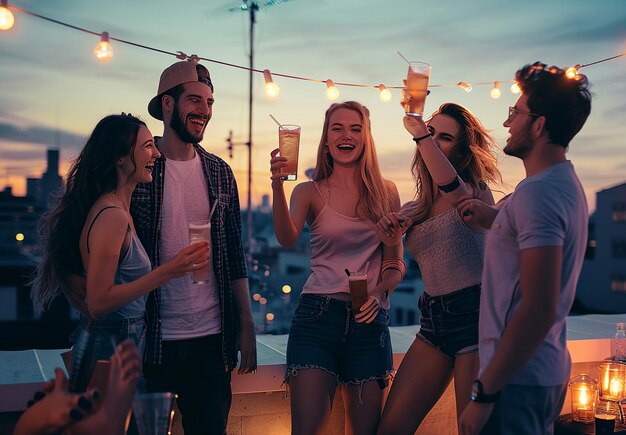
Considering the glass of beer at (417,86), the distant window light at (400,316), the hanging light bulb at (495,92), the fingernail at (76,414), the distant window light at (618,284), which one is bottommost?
the distant window light at (400,316)

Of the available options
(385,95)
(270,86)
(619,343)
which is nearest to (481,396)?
(619,343)

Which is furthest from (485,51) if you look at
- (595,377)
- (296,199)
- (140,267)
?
(140,267)

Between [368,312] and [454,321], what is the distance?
34cm

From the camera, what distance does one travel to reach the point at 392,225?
9.36 feet

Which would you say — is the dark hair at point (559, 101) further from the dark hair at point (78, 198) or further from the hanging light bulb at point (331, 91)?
the hanging light bulb at point (331, 91)

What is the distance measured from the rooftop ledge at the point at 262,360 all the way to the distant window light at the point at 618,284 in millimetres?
52581

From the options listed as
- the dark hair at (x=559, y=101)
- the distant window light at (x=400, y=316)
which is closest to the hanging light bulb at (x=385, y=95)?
the dark hair at (x=559, y=101)

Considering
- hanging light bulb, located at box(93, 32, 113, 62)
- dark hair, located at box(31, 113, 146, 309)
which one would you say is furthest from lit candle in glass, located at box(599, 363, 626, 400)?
hanging light bulb, located at box(93, 32, 113, 62)

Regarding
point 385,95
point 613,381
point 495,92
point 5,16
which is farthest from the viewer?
point 495,92

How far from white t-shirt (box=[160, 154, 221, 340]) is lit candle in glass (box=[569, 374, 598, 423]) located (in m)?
2.08

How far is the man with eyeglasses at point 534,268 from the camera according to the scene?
72.7 inches

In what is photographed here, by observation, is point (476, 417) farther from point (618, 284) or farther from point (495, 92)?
point (618, 284)

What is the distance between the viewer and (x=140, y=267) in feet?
7.98

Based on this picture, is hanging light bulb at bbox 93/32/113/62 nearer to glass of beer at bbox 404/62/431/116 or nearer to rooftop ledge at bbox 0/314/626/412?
rooftop ledge at bbox 0/314/626/412
